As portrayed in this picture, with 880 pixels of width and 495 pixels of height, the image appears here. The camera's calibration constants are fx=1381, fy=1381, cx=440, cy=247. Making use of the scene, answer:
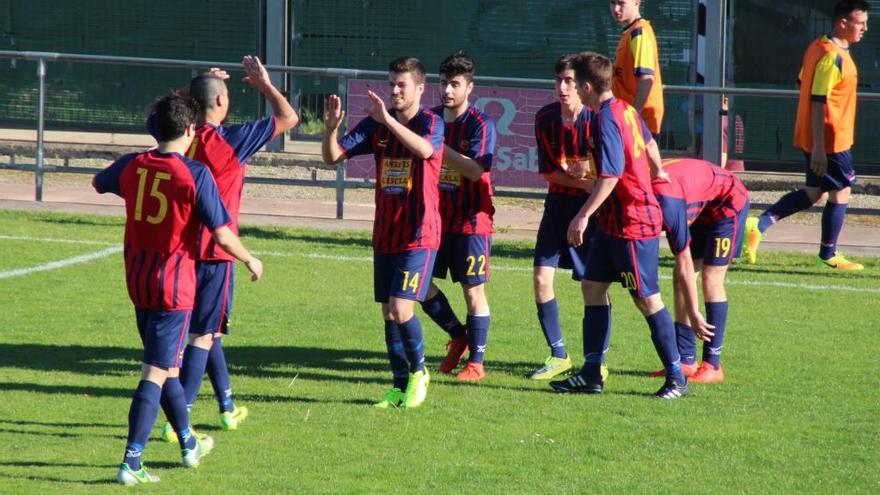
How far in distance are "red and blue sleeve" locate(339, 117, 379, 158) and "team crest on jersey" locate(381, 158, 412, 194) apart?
220 mm

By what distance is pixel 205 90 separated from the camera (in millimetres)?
6625

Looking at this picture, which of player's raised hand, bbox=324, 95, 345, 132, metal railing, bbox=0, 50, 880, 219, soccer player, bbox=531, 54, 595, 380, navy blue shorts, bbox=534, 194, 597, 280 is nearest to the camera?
player's raised hand, bbox=324, 95, 345, 132

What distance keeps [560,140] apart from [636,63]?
A: 1.48m

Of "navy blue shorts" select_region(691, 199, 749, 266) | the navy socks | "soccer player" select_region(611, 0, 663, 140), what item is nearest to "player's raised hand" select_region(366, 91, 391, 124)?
the navy socks

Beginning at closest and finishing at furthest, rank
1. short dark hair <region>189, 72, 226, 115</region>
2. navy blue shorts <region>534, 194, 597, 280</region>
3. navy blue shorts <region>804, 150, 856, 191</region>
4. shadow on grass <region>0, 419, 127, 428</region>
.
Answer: short dark hair <region>189, 72, 226, 115</region>, shadow on grass <region>0, 419, 127, 428</region>, navy blue shorts <region>534, 194, 597, 280</region>, navy blue shorts <region>804, 150, 856, 191</region>

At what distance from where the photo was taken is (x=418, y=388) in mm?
7523

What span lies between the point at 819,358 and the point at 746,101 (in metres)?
7.21

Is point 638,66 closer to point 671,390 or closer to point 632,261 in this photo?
point 632,261

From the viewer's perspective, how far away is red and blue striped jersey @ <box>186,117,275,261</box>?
6.66 meters

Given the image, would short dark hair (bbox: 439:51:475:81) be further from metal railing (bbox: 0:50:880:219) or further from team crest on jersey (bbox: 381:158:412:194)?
metal railing (bbox: 0:50:880:219)

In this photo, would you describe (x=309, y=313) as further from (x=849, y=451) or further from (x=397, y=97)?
(x=849, y=451)

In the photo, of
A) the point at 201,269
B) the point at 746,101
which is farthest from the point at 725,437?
the point at 746,101

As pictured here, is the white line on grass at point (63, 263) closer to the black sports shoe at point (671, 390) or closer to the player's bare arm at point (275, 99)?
the player's bare arm at point (275, 99)

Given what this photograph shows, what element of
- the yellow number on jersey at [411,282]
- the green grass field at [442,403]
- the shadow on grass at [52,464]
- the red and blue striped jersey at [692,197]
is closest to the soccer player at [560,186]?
the green grass field at [442,403]
